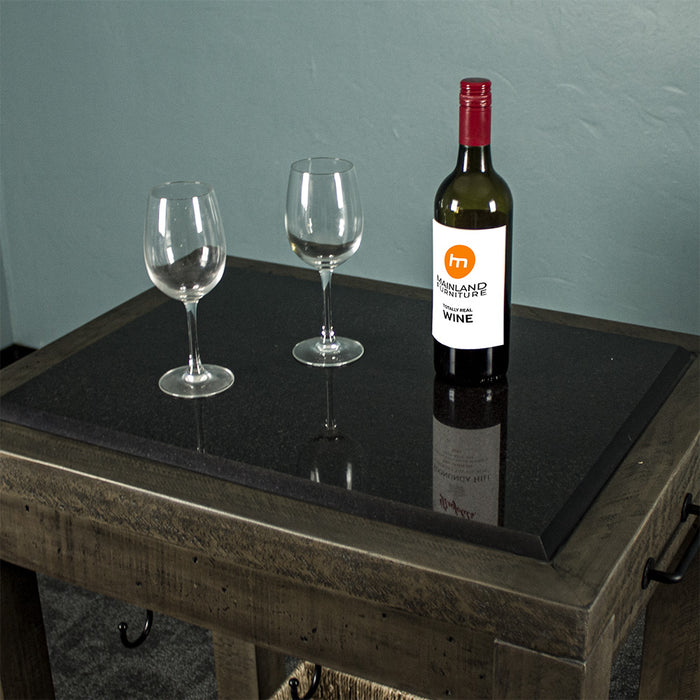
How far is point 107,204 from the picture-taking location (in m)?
2.09

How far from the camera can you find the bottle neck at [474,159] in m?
0.89

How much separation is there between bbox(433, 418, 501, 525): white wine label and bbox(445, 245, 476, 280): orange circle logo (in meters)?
0.14

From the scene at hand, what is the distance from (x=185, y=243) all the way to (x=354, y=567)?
35 centimetres

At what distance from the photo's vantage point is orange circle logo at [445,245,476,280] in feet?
2.94

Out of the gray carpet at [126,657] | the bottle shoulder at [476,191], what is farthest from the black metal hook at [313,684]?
the bottle shoulder at [476,191]

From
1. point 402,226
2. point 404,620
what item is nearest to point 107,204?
point 402,226

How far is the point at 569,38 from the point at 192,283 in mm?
830

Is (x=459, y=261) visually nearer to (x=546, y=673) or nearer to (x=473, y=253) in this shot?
(x=473, y=253)

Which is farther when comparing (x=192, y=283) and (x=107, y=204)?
(x=107, y=204)

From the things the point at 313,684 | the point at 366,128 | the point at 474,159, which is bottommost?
the point at 313,684

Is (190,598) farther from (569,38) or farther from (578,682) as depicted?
(569,38)

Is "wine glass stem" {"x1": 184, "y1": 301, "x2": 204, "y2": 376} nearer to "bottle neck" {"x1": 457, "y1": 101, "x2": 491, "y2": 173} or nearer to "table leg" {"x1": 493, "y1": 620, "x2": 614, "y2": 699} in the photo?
"bottle neck" {"x1": 457, "y1": 101, "x2": 491, "y2": 173}

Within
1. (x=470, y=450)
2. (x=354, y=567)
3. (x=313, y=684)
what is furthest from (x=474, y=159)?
Result: (x=313, y=684)

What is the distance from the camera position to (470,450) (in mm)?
857
